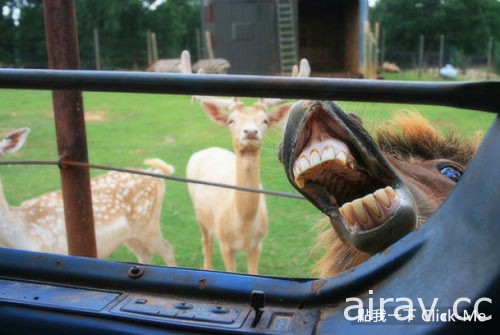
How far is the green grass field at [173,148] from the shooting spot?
9.50ft

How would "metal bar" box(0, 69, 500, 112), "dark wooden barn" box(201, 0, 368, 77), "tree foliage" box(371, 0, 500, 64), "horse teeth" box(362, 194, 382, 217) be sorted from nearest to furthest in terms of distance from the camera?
"metal bar" box(0, 69, 500, 112), "horse teeth" box(362, 194, 382, 217), "dark wooden barn" box(201, 0, 368, 77), "tree foliage" box(371, 0, 500, 64)

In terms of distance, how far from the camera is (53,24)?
8.04 ft

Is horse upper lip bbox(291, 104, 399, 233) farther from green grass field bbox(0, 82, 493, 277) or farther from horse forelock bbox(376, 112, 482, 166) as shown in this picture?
horse forelock bbox(376, 112, 482, 166)

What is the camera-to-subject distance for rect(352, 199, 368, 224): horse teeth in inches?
45.2

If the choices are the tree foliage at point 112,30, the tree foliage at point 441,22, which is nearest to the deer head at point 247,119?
the tree foliage at point 112,30

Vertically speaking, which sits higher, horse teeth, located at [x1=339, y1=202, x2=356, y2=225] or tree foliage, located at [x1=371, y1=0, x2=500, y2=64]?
tree foliage, located at [x1=371, y1=0, x2=500, y2=64]

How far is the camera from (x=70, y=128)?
2.53m

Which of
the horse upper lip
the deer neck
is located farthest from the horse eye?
the deer neck

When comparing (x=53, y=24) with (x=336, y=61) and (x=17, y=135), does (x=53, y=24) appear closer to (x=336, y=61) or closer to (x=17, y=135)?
(x=17, y=135)

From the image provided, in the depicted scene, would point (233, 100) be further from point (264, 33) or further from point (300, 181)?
point (264, 33)

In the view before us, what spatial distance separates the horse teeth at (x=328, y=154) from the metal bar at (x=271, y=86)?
0.36 m

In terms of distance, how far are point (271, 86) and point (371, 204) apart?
0.45 m

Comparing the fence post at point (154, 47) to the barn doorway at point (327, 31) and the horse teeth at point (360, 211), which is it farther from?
the horse teeth at point (360, 211)

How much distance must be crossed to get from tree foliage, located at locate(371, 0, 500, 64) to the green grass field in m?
9.26
